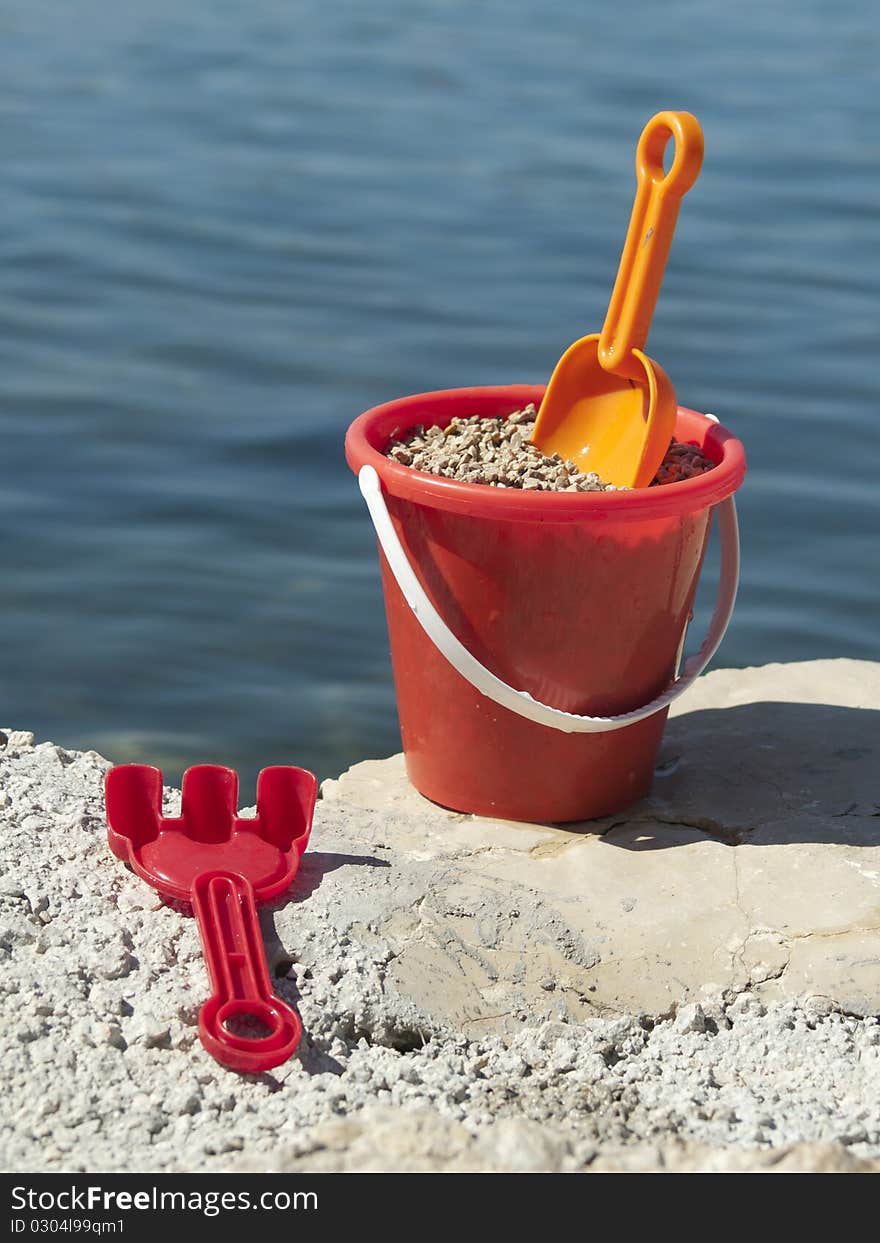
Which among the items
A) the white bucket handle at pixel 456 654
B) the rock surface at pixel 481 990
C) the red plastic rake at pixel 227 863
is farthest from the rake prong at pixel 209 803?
the white bucket handle at pixel 456 654

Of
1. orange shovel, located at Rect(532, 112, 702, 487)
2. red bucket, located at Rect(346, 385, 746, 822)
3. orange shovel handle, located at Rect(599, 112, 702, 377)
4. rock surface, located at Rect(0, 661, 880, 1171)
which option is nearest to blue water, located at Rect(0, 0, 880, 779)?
red bucket, located at Rect(346, 385, 746, 822)

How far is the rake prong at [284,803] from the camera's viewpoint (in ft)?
7.39

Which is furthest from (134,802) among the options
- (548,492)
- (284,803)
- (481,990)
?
(548,492)

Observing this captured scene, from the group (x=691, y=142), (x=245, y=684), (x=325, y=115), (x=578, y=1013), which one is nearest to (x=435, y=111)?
(x=325, y=115)

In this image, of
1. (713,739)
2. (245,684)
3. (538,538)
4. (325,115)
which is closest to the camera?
(538,538)

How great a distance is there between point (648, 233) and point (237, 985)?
4.23ft

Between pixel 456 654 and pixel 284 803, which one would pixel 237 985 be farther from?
pixel 456 654

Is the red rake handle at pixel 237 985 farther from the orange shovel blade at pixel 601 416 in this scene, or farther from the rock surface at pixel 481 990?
the orange shovel blade at pixel 601 416

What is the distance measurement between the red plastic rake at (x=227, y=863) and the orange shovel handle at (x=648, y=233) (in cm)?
86

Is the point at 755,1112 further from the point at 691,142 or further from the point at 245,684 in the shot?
the point at 245,684

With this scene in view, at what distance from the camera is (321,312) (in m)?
5.12

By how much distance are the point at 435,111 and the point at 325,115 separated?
0.55 meters

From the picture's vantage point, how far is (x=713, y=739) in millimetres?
2791
